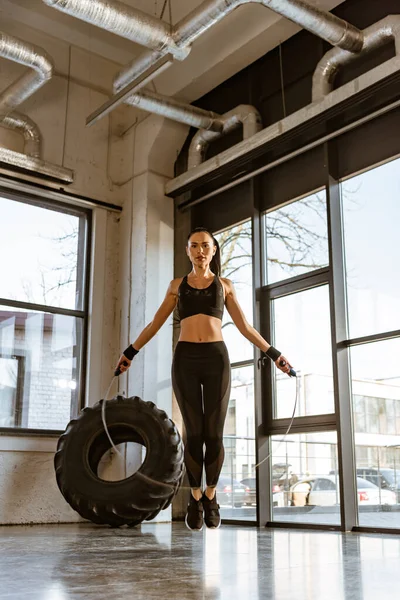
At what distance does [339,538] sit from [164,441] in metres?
1.34

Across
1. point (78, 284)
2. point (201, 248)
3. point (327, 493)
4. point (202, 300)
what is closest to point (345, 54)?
point (201, 248)

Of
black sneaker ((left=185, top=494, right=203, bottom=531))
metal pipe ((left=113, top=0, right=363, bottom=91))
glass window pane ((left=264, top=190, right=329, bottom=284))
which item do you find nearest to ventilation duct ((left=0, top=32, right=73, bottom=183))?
metal pipe ((left=113, top=0, right=363, bottom=91))

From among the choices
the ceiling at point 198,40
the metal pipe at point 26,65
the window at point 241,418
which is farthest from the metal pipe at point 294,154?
the metal pipe at point 26,65

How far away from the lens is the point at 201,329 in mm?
3643

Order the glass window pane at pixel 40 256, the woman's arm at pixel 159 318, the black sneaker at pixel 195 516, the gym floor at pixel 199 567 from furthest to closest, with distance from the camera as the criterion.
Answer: the glass window pane at pixel 40 256, the woman's arm at pixel 159 318, the black sneaker at pixel 195 516, the gym floor at pixel 199 567

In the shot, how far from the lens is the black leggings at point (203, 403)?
3.54m

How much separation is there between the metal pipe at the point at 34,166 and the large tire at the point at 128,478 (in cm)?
239

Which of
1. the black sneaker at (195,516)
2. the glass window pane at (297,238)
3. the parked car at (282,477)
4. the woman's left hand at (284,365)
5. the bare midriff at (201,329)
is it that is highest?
the glass window pane at (297,238)

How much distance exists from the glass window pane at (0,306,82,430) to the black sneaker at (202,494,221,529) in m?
2.65

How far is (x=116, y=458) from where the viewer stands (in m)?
5.95

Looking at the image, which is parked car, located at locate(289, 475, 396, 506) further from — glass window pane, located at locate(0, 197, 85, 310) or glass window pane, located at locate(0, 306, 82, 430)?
glass window pane, located at locate(0, 197, 85, 310)

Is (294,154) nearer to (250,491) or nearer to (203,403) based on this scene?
(203,403)

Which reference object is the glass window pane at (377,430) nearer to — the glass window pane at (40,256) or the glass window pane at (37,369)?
the glass window pane at (37,369)

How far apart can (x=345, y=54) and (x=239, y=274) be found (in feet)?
6.94
